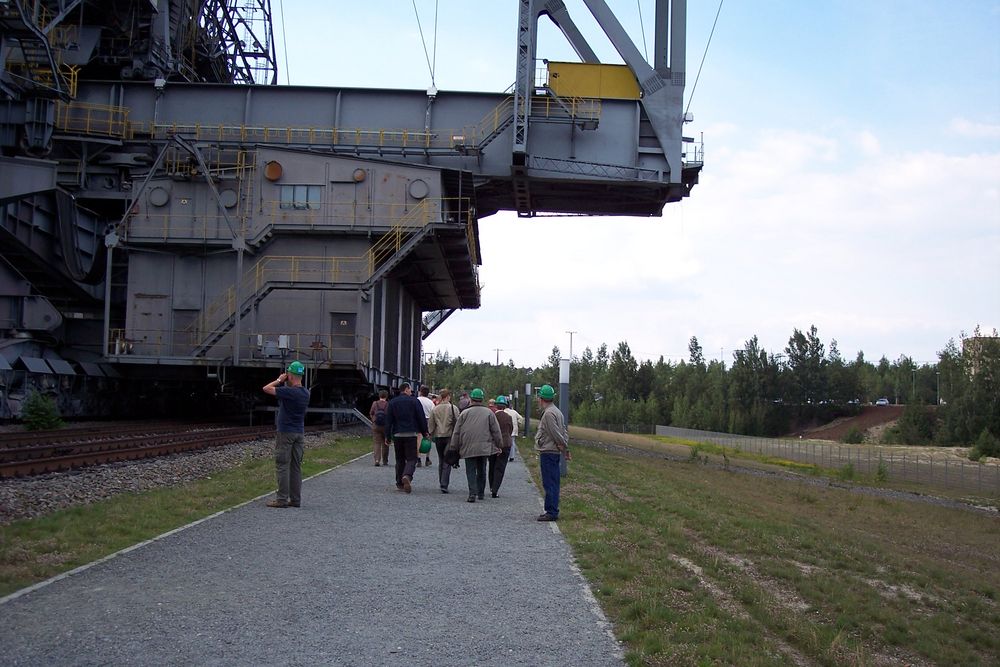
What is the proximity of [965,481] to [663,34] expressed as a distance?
1108 inches

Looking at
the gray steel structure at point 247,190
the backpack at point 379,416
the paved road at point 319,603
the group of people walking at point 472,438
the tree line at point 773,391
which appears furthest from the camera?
the tree line at point 773,391

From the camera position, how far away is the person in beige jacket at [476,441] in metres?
13.8

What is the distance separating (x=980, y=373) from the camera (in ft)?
298

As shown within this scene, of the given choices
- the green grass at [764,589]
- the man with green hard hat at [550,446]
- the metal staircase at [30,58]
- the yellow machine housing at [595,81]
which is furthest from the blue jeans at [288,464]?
the yellow machine housing at [595,81]

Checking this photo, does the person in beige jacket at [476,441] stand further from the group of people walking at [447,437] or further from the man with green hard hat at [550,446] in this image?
the man with green hard hat at [550,446]

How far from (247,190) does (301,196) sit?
7.01 feet

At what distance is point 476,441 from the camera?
45.4ft

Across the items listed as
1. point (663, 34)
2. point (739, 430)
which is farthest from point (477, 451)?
point (739, 430)

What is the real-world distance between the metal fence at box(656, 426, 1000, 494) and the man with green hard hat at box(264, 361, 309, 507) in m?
41.1

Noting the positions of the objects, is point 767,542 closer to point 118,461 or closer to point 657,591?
point 657,591

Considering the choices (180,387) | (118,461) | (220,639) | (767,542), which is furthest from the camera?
(180,387)

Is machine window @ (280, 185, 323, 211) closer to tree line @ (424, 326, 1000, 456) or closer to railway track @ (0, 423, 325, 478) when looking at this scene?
railway track @ (0, 423, 325, 478)

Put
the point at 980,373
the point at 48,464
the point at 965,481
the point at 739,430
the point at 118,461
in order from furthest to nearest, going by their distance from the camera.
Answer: the point at 739,430
the point at 980,373
the point at 965,481
the point at 118,461
the point at 48,464

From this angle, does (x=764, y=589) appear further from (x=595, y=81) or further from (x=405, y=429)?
(x=595, y=81)
